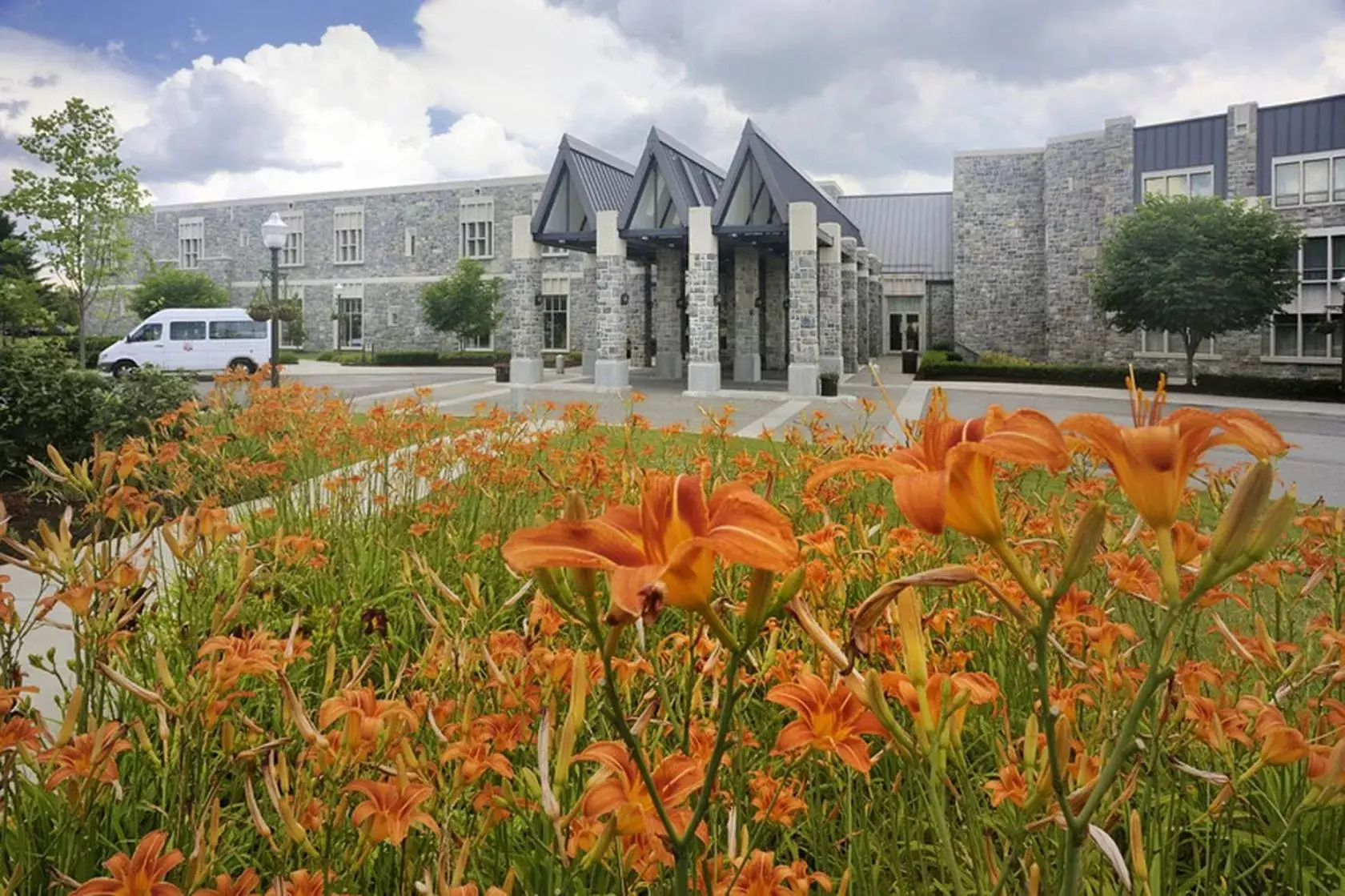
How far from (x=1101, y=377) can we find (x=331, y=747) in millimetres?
22931

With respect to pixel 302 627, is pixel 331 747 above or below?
above

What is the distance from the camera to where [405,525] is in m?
4.51

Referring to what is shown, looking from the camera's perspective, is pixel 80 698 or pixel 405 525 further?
pixel 405 525

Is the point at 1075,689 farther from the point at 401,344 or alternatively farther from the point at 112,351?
the point at 401,344

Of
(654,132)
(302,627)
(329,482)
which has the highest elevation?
(654,132)

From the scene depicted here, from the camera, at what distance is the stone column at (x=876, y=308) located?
100 feet

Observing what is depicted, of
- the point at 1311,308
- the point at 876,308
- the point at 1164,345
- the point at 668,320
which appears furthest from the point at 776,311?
the point at 1311,308

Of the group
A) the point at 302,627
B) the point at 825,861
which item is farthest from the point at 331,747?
the point at 302,627

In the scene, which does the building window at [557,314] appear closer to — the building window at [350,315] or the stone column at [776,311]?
the building window at [350,315]

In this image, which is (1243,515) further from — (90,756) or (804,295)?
(804,295)

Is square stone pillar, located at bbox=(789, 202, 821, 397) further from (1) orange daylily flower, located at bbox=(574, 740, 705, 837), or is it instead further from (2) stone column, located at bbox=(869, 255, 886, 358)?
(1) orange daylily flower, located at bbox=(574, 740, 705, 837)

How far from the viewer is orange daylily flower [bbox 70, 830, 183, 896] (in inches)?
37.3

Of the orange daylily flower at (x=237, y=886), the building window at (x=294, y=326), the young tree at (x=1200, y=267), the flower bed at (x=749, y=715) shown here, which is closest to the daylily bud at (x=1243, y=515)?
the flower bed at (x=749, y=715)

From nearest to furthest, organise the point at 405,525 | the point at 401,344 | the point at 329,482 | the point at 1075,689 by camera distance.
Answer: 1. the point at 1075,689
2. the point at 329,482
3. the point at 405,525
4. the point at 401,344
